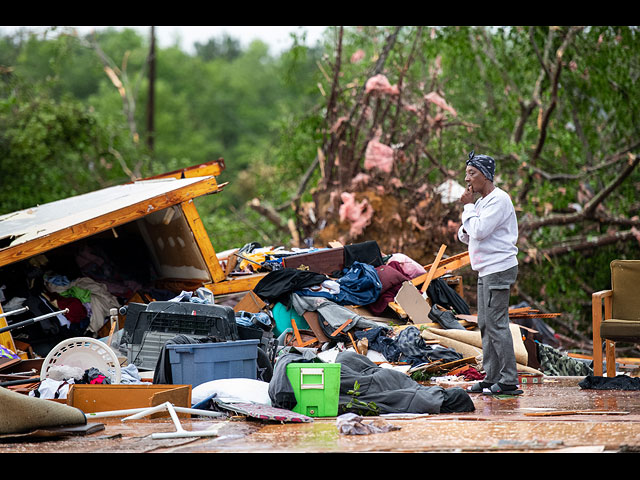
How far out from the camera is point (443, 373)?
27.9 feet

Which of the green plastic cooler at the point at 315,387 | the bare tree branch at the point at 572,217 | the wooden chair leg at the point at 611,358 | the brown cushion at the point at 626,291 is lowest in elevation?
the wooden chair leg at the point at 611,358

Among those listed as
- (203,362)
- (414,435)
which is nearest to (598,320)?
(414,435)

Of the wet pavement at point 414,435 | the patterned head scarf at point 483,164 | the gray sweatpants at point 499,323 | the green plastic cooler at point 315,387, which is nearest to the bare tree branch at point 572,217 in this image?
the patterned head scarf at point 483,164

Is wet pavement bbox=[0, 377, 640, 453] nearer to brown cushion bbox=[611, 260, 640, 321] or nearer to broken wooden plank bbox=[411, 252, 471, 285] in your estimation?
brown cushion bbox=[611, 260, 640, 321]

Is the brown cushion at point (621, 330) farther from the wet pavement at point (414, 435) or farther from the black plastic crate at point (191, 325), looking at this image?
the black plastic crate at point (191, 325)

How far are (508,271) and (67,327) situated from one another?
5.21 m

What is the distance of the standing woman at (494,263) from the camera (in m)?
7.15

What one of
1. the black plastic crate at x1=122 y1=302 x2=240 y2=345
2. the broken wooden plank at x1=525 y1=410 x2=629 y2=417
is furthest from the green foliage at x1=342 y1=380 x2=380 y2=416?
the black plastic crate at x1=122 y1=302 x2=240 y2=345

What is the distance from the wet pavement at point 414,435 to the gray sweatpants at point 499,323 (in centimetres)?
64

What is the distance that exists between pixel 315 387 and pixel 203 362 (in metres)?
1.21

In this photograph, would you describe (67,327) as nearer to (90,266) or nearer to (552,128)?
(90,266)

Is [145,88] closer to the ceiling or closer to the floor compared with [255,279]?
closer to the ceiling

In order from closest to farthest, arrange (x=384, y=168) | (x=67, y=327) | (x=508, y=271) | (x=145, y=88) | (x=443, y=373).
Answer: (x=508, y=271), (x=443, y=373), (x=67, y=327), (x=384, y=168), (x=145, y=88)
